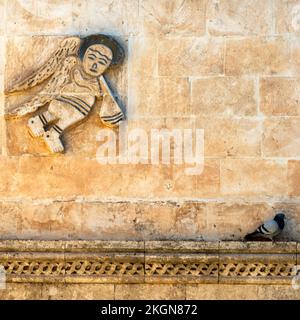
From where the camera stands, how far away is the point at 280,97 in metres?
13.0

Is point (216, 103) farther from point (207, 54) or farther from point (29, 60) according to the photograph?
point (29, 60)

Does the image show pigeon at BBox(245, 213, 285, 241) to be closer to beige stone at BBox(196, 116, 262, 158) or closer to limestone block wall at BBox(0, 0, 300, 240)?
limestone block wall at BBox(0, 0, 300, 240)

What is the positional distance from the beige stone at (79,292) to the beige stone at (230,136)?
1.54 meters

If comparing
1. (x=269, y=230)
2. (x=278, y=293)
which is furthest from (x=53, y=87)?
(x=278, y=293)

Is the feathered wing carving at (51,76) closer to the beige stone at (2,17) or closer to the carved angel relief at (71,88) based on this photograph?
the carved angel relief at (71,88)

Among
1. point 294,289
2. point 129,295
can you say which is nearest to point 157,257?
point 129,295

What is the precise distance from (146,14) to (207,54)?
0.68m

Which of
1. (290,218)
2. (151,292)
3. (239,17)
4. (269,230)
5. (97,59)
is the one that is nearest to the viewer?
(269,230)

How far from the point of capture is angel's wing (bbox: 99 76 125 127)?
12977 mm

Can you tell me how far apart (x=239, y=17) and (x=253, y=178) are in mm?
1508

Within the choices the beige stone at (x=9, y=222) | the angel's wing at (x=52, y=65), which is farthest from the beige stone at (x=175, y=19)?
the beige stone at (x=9, y=222)

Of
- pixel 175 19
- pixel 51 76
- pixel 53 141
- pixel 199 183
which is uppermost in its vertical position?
pixel 175 19

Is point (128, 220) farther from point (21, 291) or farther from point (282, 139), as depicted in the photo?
point (282, 139)

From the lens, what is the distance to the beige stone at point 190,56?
1306 centimetres
